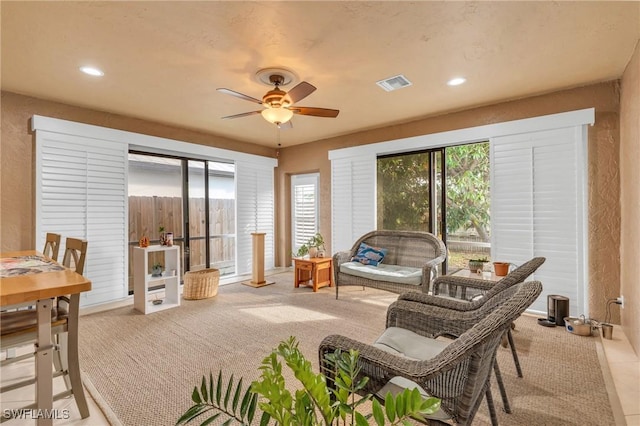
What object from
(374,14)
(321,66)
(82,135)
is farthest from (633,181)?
(82,135)

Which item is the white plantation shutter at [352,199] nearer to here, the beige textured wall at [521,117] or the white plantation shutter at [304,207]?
the white plantation shutter at [304,207]

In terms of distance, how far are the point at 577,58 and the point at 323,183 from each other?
380 centimetres

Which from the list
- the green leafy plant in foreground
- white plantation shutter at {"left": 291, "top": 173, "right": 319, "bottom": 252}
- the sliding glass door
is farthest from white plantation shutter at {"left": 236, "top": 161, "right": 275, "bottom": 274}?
the green leafy plant in foreground

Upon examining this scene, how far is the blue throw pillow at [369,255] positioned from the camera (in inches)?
165

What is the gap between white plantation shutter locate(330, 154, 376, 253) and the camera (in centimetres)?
492

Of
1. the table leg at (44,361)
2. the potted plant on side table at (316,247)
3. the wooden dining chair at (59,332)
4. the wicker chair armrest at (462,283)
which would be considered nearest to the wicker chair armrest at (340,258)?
the potted plant on side table at (316,247)

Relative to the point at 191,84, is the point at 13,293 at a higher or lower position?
lower

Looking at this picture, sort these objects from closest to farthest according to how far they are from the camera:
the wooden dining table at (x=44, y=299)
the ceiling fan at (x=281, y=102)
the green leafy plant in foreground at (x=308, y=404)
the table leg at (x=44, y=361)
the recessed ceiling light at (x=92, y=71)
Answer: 1. the green leafy plant in foreground at (x=308, y=404)
2. the wooden dining table at (x=44, y=299)
3. the table leg at (x=44, y=361)
4. the ceiling fan at (x=281, y=102)
5. the recessed ceiling light at (x=92, y=71)

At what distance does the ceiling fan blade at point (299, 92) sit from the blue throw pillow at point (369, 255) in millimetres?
2404

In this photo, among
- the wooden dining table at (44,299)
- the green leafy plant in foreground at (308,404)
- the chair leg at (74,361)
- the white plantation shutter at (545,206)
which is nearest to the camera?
the green leafy plant in foreground at (308,404)

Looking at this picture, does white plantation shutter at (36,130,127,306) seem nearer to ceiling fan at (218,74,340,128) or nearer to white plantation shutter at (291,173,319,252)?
ceiling fan at (218,74,340,128)

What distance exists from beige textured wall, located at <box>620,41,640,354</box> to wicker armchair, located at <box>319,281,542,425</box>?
2045mm

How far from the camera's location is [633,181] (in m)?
2.60

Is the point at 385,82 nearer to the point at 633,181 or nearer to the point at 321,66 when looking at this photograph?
the point at 321,66
